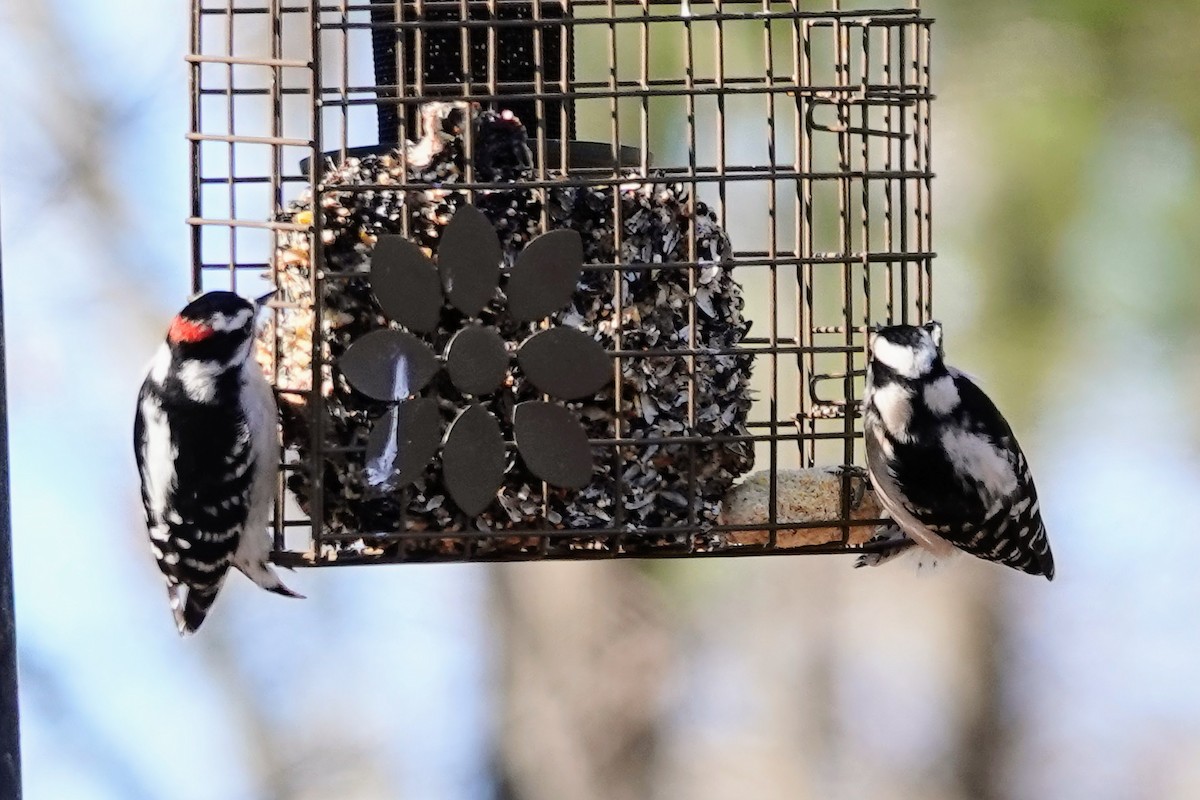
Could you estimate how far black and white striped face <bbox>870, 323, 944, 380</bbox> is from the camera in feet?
11.0

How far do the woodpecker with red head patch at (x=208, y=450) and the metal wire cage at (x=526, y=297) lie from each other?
10 centimetres

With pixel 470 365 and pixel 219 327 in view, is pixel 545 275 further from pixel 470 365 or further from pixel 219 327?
pixel 219 327

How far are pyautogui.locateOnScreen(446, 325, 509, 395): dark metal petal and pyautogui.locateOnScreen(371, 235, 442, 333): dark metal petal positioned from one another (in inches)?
3.2

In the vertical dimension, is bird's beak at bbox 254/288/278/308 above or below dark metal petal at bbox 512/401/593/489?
above

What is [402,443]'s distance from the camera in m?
2.94

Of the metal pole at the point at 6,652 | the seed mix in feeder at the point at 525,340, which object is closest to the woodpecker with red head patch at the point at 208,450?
the seed mix in feeder at the point at 525,340

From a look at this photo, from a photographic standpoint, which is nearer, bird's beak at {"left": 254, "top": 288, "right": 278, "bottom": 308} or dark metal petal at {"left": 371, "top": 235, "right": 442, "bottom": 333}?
dark metal petal at {"left": 371, "top": 235, "right": 442, "bottom": 333}

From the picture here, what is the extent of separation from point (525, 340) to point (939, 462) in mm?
1090

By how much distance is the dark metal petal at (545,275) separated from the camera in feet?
9.43

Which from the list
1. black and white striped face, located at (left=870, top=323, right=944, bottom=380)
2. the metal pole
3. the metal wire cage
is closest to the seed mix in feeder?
the metal wire cage

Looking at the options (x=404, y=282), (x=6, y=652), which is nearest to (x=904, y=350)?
(x=404, y=282)

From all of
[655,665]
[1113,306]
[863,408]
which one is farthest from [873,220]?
[863,408]

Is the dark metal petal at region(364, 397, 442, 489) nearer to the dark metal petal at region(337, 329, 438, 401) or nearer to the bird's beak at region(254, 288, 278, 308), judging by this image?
the dark metal petal at region(337, 329, 438, 401)

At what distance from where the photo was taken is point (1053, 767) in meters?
7.56
